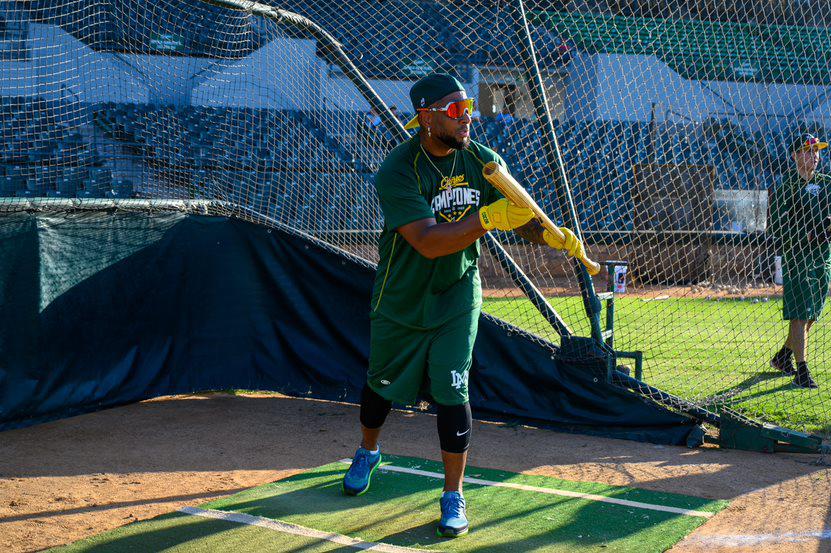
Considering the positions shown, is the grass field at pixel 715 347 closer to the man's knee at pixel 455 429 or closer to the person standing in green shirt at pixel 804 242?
the person standing in green shirt at pixel 804 242

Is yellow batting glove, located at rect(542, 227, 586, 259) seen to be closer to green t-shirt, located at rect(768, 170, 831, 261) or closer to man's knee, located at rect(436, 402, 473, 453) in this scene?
man's knee, located at rect(436, 402, 473, 453)

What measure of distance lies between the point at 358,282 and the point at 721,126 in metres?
10.6

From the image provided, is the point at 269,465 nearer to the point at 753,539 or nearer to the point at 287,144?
the point at 753,539

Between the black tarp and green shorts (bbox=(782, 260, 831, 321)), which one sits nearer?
the black tarp

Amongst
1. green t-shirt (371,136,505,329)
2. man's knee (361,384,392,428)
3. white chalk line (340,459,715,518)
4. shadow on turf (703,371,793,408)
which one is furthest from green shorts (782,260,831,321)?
man's knee (361,384,392,428)

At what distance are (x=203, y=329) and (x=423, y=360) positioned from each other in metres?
3.36

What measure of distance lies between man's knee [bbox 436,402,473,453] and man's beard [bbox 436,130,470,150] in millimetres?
1243

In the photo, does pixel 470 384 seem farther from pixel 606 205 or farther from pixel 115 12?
pixel 606 205

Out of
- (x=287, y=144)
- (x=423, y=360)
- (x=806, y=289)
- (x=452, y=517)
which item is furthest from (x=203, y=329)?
(x=806, y=289)

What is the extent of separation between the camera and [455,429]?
411 centimetres

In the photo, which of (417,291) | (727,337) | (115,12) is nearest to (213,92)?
(115,12)

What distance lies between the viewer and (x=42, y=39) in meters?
7.89

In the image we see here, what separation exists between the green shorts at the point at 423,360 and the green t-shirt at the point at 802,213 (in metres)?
4.67

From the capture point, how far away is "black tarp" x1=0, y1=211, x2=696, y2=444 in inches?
241
